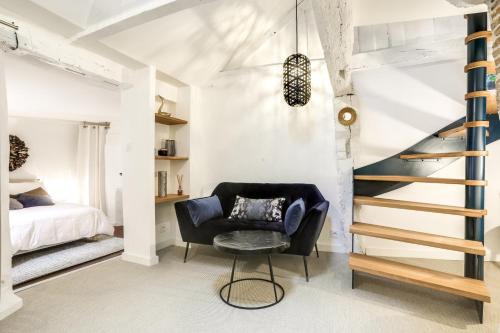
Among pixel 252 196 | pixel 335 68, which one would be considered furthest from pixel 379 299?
pixel 335 68

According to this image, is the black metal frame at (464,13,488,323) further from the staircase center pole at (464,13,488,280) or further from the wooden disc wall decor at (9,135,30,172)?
the wooden disc wall decor at (9,135,30,172)

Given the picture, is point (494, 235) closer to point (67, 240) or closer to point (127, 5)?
point (127, 5)

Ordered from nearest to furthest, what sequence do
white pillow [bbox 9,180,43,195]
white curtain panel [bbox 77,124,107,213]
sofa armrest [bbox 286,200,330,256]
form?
sofa armrest [bbox 286,200,330,256], white pillow [bbox 9,180,43,195], white curtain panel [bbox 77,124,107,213]

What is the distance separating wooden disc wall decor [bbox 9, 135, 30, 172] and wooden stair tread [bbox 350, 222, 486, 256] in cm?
528

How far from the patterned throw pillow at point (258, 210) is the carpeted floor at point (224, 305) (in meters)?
0.54

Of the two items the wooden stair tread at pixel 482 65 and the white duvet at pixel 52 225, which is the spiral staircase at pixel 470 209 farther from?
the white duvet at pixel 52 225

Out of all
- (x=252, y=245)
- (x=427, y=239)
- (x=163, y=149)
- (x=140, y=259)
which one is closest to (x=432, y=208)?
(x=427, y=239)

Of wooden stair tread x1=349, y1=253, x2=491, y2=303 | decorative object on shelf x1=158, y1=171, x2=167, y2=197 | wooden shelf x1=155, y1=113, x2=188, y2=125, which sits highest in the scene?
wooden shelf x1=155, y1=113, x2=188, y2=125

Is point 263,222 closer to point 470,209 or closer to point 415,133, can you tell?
point 470,209

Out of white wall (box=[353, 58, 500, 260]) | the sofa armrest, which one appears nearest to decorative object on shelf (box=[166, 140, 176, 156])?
the sofa armrest

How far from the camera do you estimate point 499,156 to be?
2645 millimetres

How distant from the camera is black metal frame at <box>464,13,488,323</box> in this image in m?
1.86

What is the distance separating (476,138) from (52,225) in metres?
4.35

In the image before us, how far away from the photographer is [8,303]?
1828mm
